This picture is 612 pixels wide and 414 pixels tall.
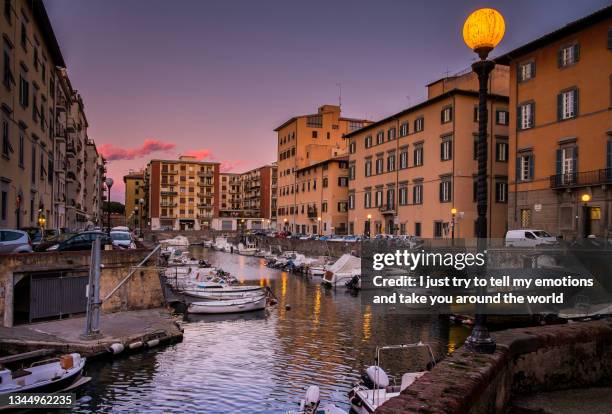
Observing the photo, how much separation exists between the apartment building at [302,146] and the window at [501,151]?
3863 cm

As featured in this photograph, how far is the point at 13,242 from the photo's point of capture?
74.3 feet

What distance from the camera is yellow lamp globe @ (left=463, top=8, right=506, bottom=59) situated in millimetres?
7551

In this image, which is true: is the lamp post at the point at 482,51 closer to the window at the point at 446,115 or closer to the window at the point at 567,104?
the window at the point at 567,104

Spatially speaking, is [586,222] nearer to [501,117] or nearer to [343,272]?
[343,272]

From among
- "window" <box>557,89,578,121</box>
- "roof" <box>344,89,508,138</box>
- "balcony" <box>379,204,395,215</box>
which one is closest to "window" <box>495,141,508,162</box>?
"roof" <box>344,89,508,138</box>

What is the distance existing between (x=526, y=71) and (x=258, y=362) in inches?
1340

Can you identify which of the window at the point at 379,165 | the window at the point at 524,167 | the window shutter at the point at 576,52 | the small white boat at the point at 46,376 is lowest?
the small white boat at the point at 46,376

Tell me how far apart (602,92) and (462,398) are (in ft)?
119

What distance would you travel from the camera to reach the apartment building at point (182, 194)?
429 ft

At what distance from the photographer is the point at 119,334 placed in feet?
63.5

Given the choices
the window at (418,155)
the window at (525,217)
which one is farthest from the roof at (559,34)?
the window at (418,155)

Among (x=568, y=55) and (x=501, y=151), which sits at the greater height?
(x=568, y=55)

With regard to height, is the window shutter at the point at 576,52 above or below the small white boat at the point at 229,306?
above

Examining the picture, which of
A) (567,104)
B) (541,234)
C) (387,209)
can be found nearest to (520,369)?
(541,234)
